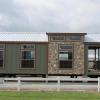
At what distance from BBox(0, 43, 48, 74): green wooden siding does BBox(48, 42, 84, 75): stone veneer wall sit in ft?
1.25

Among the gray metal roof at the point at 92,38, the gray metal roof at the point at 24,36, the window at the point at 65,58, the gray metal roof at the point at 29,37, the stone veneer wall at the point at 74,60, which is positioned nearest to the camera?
the stone veneer wall at the point at 74,60

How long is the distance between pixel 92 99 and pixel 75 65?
41.8 ft

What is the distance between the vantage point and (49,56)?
29.3 m

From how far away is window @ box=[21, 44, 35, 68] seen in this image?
29.3m

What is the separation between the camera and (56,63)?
29.2 meters

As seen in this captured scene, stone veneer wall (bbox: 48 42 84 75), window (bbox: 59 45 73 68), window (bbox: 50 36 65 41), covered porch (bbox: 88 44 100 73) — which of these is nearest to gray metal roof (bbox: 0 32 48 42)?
window (bbox: 50 36 65 41)

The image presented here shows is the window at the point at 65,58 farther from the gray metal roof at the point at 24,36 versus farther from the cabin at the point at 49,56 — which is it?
the gray metal roof at the point at 24,36

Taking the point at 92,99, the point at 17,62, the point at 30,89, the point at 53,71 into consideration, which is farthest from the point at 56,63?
the point at 92,99

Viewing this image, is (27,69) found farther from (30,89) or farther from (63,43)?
(30,89)

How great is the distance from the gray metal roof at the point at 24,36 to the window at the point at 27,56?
622 mm

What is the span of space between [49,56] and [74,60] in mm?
1774

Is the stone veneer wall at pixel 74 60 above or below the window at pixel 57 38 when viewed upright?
below

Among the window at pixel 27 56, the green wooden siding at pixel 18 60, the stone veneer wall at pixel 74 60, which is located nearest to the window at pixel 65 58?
the stone veneer wall at pixel 74 60

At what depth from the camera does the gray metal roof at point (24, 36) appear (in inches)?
1176
